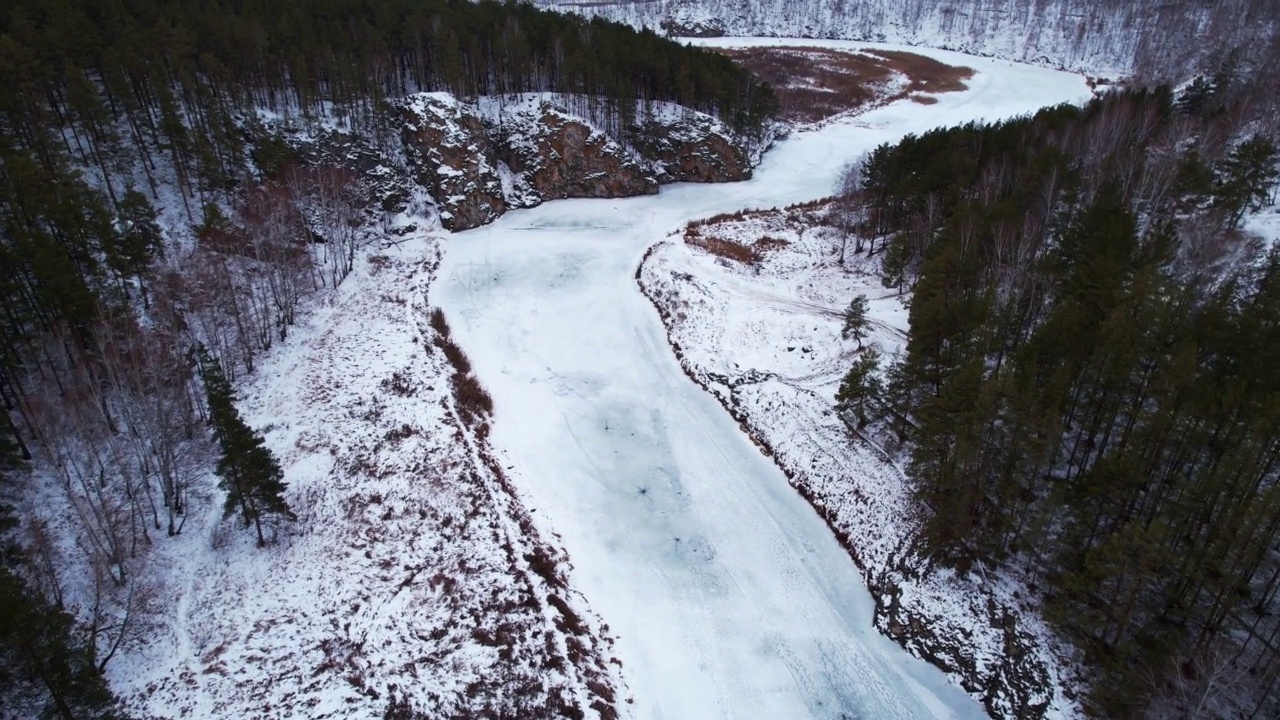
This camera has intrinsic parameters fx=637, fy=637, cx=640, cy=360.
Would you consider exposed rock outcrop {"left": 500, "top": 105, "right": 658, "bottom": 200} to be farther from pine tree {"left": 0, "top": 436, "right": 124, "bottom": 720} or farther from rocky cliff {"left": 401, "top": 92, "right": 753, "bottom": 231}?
pine tree {"left": 0, "top": 436, "right": 124, "bottom": 720}

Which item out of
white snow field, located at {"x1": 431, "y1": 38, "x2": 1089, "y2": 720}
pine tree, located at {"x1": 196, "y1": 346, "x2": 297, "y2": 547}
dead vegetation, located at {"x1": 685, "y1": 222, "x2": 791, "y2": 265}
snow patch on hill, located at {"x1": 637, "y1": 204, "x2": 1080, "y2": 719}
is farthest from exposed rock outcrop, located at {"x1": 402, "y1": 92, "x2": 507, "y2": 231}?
pine tree, located at {"x1": 196, "y1": 346, "x2": 297, "y2": 547}

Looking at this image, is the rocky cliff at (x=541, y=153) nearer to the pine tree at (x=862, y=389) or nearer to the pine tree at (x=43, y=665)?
the pine tree at (x=862, y=389)

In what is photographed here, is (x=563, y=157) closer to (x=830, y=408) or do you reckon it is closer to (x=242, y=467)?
(x=830, y=408)

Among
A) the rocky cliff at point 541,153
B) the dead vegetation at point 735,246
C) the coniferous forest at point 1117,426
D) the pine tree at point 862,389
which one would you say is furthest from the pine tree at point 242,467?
the rocky cliff at point 541,153

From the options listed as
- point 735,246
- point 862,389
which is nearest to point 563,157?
point 735,246

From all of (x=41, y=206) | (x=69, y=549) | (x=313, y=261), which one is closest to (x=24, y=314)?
(x=41, y=206)

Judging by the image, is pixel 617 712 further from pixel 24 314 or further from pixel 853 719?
pixel 24 314
